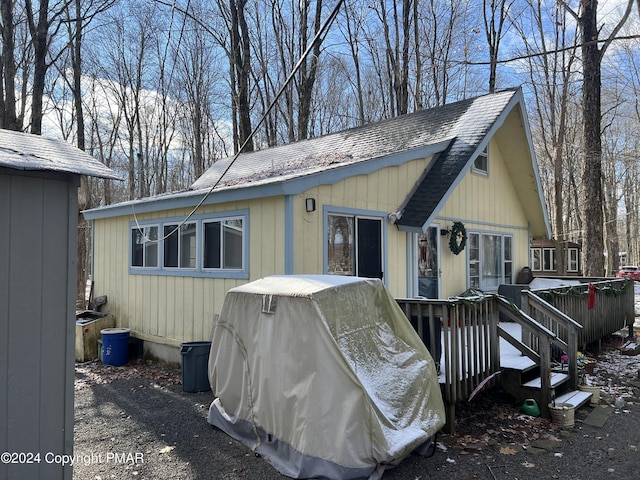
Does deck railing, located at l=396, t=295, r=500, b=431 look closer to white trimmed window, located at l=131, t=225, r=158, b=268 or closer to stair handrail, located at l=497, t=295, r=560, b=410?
stair handrail, located at l=497, t=295, r=560, b=410

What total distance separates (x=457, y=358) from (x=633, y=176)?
38987mm

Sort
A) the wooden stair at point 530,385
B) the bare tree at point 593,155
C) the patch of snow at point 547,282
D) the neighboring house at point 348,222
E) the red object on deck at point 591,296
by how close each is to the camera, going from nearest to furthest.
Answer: the wooden stair at point 530,385 < the neighboring house at point 348,222 < the red object on deck at point 591,296 < the patch of snow at point 547,282 < the bare tree at point 593,155

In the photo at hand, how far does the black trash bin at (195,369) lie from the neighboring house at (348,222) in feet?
2.61

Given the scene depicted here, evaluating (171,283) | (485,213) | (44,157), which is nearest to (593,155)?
(485,213)

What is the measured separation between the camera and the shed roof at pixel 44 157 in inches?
111

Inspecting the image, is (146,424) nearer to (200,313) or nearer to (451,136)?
(200,313)

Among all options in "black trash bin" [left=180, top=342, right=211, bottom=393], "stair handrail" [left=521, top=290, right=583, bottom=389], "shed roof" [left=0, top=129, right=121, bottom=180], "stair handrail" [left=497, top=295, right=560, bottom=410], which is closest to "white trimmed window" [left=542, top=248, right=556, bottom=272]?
"stair handrail" [left=521, top=290, right=583, bottom=389]

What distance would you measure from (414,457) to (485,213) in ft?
24.4

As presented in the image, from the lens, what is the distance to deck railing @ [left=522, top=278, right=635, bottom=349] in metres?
7.20

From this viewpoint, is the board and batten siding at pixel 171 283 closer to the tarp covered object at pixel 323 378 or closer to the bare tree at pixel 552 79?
the tarp covered object at pixel 323 378

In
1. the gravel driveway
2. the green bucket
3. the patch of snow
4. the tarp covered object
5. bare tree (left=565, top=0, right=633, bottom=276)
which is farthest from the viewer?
bare tree (left=565, top=0, right=633, bottom=276)

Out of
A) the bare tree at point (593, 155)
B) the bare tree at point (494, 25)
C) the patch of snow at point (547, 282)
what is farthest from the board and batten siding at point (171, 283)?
the bare tree at point (494, 25)

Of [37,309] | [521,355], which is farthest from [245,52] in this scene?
[37,309]

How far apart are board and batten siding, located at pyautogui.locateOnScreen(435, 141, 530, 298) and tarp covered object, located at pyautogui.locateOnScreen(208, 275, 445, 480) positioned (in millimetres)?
5267
